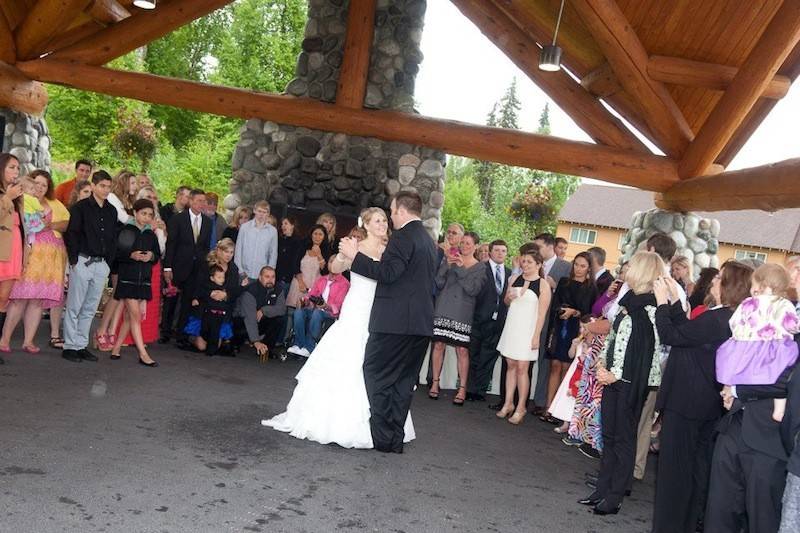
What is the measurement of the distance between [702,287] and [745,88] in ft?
11.4

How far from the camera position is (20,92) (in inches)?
389

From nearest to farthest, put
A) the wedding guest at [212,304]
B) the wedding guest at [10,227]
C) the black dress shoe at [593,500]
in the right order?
1. the black dress shoe at [593,500]
2. the wedding guest at [10,227]
3. the wedding guest at [212,304]

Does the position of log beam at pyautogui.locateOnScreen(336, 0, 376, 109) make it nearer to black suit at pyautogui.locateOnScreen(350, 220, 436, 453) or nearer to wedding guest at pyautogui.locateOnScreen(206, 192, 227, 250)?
wedding guest at pyautogui.locateOnScreen(206, 192, 227, 250)

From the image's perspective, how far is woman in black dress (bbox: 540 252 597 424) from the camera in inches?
269

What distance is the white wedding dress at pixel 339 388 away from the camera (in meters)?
5.05

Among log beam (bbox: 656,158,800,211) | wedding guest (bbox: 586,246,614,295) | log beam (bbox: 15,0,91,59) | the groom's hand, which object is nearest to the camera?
the groom's hand

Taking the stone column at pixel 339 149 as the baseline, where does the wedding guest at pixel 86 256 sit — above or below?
below

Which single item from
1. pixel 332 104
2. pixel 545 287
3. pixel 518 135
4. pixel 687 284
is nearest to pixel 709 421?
pixel 545 287

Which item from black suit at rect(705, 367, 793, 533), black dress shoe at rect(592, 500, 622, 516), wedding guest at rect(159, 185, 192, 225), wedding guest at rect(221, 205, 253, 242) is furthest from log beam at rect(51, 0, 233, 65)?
black suit at rect(705, 367, 793, 533)

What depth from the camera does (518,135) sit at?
9.99m

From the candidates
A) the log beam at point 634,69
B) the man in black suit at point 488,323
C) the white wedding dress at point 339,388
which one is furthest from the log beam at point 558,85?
the white wedding dress at point 339,388

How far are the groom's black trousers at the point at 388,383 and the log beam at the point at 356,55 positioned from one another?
5.87 m

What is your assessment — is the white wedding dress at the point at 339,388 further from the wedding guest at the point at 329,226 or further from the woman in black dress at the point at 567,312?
the wedding guest at the point at 329,226

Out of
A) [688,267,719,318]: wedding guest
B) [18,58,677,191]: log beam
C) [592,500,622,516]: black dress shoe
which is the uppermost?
[18,58,677,191]: log beam
